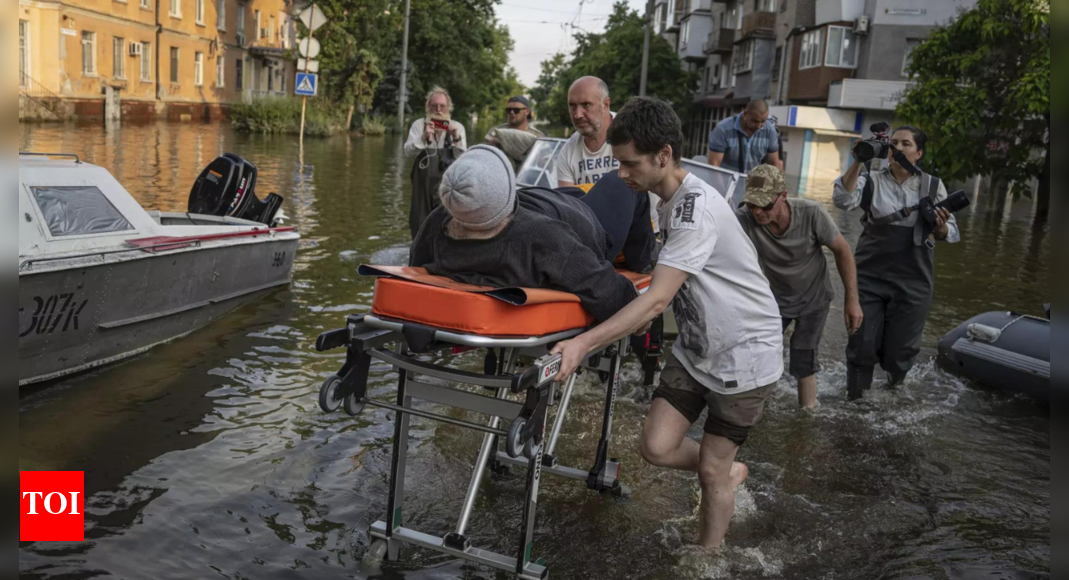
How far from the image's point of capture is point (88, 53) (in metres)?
37.6

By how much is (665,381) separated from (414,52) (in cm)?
5910

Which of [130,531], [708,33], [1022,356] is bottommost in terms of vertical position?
[130,531]

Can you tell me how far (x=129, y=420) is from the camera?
6.30m

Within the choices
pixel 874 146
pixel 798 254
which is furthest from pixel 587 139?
pixel 874 146

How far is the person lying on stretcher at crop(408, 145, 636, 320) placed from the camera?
3.77 m

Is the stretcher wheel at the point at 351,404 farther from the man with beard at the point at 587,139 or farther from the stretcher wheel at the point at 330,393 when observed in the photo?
the man with beard at the point at 587,139

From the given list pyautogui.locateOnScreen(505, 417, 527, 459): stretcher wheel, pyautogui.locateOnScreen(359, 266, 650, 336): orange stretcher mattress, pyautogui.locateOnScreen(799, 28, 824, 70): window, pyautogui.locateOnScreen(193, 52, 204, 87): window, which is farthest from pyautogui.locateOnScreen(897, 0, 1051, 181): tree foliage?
pyautogui.locateOnScreen(193, 52, 204, 87): window

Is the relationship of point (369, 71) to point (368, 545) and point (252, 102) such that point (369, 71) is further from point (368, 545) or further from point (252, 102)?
point (368, 545)

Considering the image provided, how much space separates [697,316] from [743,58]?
50.4 m

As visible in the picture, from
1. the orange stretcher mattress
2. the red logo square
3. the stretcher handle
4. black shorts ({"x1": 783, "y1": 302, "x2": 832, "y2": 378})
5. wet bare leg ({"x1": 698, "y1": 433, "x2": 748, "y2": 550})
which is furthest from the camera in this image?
black shorts ({"x1": 783, "y1": 302, "x2": 832, "y2": 378})

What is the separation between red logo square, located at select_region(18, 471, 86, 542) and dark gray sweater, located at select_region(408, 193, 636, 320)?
232 centimetres

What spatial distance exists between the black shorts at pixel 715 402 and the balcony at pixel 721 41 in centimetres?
5349

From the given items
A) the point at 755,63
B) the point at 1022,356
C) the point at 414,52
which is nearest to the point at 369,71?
the point at 414,52

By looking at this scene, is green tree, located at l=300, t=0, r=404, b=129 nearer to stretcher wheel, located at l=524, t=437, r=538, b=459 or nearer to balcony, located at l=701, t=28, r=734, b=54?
Answer: balcony, located at l=701, t=28, r=734, b=54
